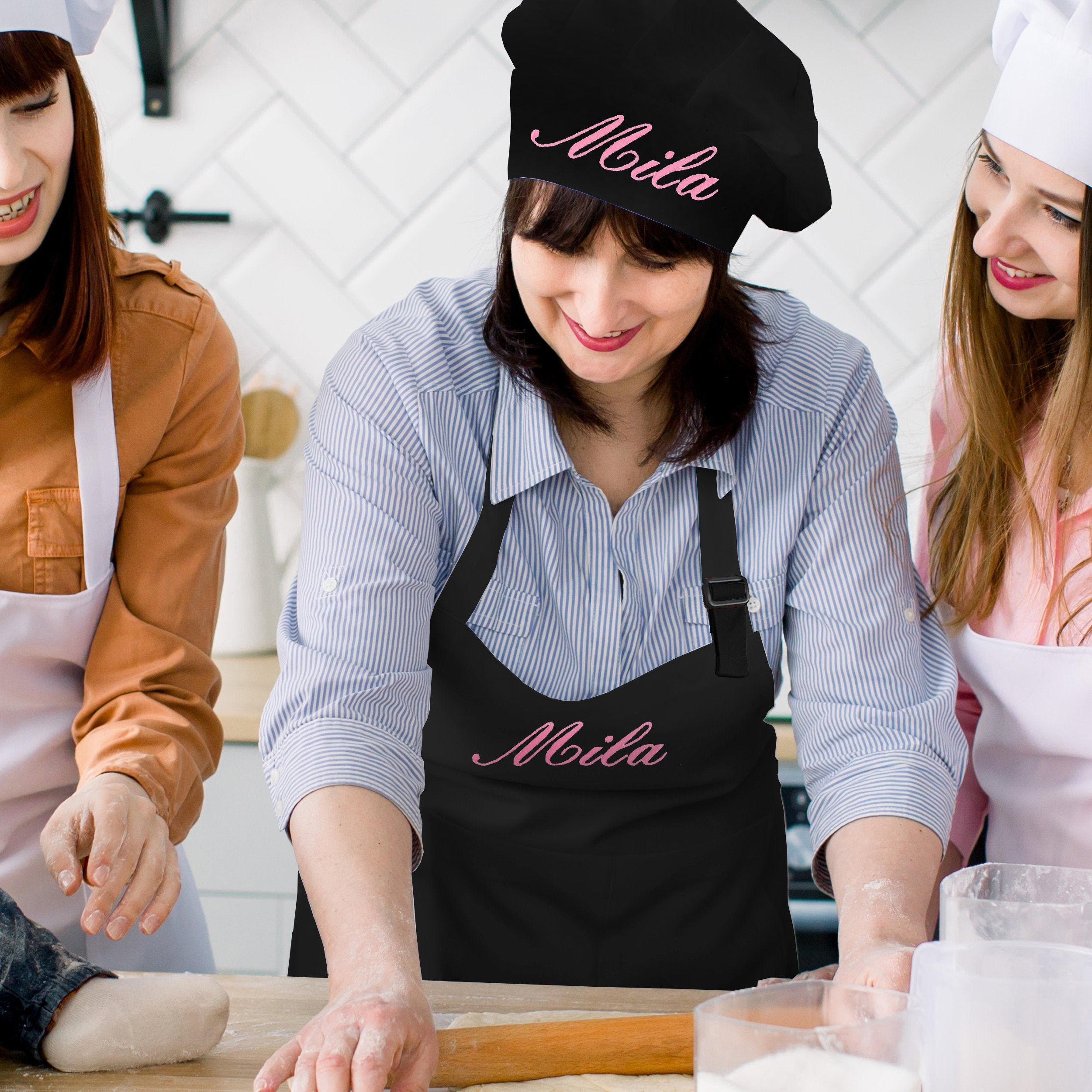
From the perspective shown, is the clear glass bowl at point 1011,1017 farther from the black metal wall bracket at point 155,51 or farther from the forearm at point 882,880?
the black metal wall bracket at point 155,51

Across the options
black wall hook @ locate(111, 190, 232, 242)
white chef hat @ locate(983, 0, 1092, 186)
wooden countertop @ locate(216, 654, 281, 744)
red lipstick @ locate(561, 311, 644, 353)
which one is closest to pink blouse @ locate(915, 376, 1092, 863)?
white chef hat @ locate(983, 0, 1092, 186)

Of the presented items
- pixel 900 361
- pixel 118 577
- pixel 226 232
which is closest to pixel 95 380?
pixel 118 577

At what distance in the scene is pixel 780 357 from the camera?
112cm

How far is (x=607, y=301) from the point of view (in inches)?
35.6

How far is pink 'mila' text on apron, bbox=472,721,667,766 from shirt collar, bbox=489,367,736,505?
21 cm

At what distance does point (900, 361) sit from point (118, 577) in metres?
1.48

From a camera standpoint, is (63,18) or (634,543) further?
(634,543)

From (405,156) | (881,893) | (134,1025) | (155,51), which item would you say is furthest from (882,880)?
(155,51)

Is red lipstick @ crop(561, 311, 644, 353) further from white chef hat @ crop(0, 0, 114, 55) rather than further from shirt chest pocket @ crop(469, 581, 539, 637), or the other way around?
white chef hat @ crop(0, 0, 114, 55)

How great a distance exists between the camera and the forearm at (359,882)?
30.7 inches

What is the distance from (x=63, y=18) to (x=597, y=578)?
61 cm

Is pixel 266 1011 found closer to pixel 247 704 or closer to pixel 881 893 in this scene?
pixel 881 893

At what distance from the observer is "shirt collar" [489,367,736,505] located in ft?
3.39

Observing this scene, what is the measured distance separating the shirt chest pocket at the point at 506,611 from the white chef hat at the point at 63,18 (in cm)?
54
